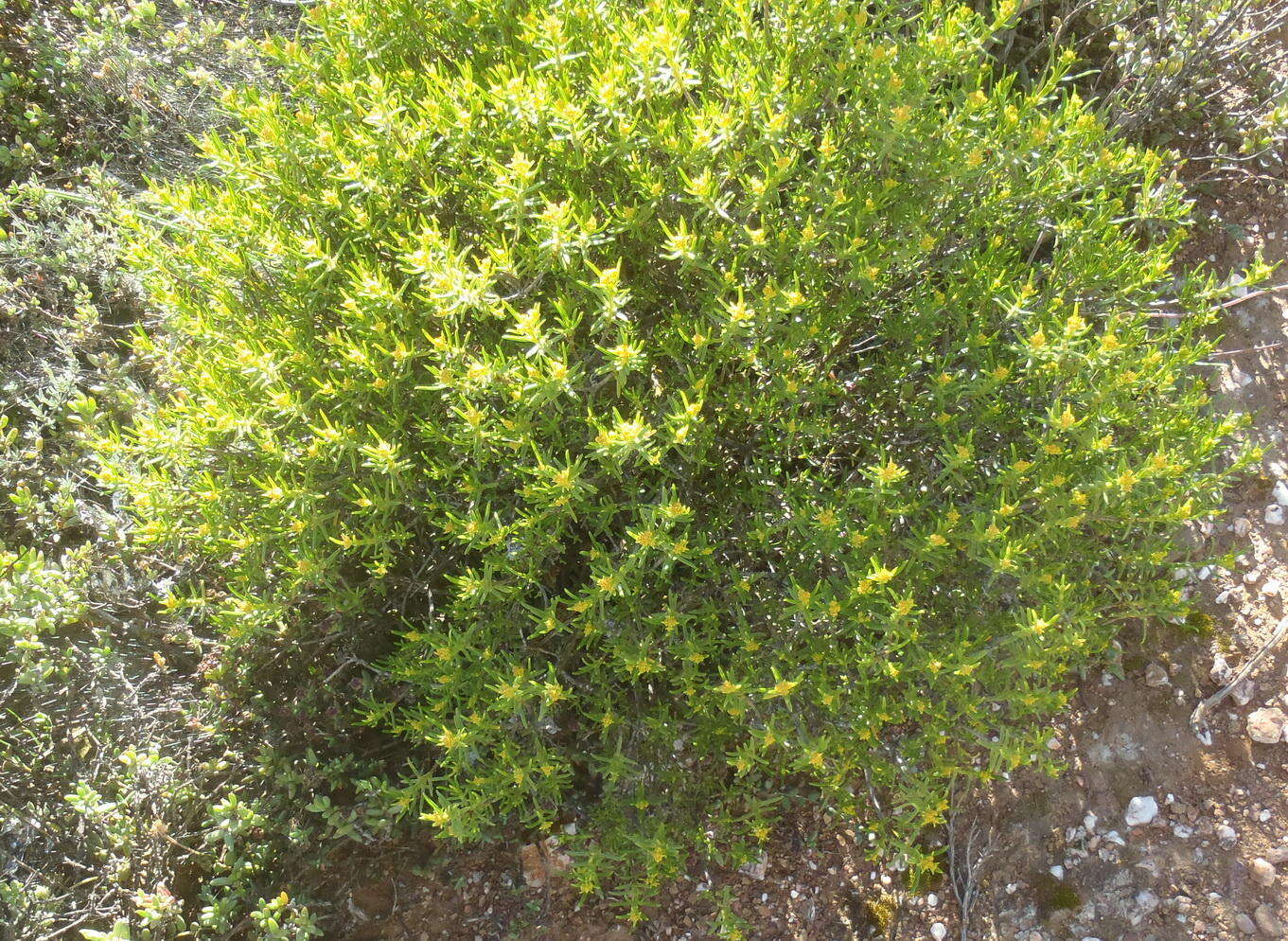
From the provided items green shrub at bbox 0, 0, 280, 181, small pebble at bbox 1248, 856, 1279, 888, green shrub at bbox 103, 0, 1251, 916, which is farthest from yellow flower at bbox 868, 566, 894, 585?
green shrub at bbox 0, 0, 280, 181

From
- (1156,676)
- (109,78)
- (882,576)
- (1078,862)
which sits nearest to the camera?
(882,576)

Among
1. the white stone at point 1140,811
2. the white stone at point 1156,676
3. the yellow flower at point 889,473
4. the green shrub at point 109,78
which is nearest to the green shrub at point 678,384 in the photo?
the yellow flower at point 889,473

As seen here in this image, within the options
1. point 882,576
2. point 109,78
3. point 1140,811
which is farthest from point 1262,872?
point 109,78

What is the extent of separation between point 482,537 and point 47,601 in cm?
137

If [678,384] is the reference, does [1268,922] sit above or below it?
below

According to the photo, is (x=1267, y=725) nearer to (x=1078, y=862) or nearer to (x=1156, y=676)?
(x=1156, y=676)

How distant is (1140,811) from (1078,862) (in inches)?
10.3

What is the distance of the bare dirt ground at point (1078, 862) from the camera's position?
2.92 m

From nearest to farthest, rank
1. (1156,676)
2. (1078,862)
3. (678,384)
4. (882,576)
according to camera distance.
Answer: (882,576) → (678,384) → (1078,862) → (1156,676)

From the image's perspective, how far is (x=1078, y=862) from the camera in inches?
118

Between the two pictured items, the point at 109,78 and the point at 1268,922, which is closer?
the point at 1268,922

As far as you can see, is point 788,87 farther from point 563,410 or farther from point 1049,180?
point 563,410

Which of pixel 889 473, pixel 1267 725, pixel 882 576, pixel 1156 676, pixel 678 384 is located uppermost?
pixel 678 384

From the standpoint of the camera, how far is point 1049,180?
243cm
